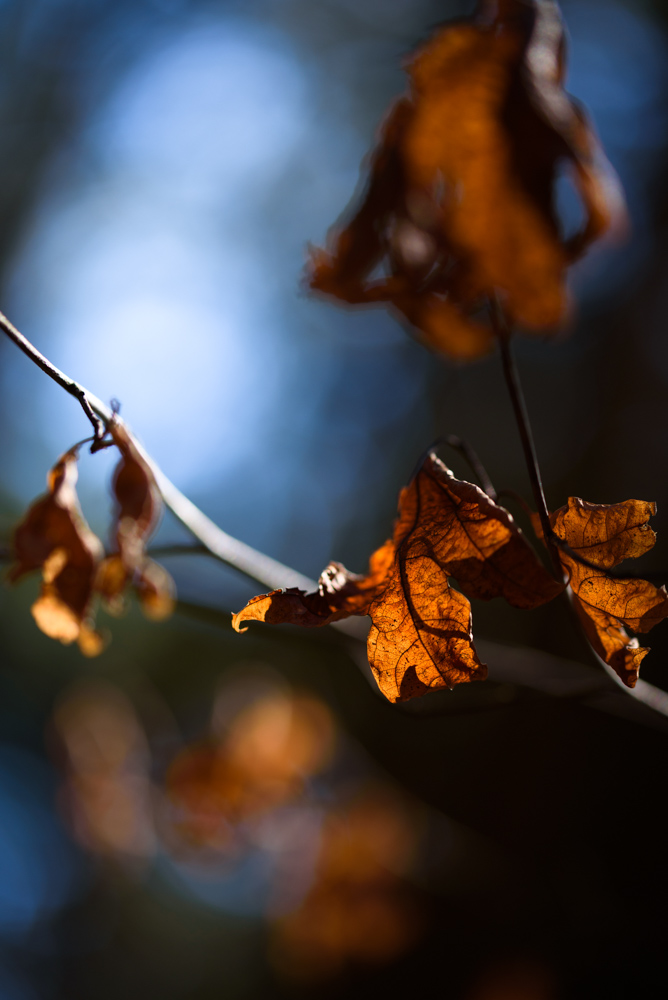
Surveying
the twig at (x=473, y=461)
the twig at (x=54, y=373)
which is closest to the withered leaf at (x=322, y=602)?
the twig at (x=473, y=461)

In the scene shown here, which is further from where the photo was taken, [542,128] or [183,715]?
[183,715]

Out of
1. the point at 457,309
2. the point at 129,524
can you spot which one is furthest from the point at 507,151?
the point at 129,524

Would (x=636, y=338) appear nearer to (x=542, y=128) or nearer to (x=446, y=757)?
(x=446, y=757)

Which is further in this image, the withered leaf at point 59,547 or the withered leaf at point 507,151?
the withered leaf at point 59,547

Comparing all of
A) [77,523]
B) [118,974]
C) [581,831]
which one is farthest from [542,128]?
[118,974]

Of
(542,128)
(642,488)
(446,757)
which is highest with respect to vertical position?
(542,128)

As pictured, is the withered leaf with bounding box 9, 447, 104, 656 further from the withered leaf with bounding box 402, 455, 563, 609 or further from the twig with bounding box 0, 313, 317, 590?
the withered leaf with bounding box 402, 455, 563, 609

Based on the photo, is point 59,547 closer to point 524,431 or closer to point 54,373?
point 54,373

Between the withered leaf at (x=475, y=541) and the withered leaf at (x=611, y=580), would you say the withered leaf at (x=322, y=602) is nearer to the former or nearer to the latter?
the withered leaf at (x=475, y=541)

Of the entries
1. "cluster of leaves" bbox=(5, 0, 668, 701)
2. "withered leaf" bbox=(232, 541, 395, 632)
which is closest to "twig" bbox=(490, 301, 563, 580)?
"cluster of leaves" bbox=(5, 0, 668, 701)
